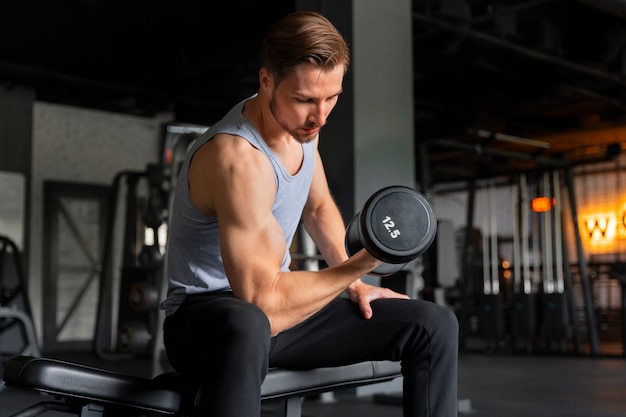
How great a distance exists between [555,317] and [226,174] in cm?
627

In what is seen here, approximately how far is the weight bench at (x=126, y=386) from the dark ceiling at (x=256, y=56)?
330 centimetres

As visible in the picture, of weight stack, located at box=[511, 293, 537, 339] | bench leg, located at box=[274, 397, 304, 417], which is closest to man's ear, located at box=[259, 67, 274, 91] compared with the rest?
bench leg, located at box=[274, 397, 304, 417]

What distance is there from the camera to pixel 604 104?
8.24 meters

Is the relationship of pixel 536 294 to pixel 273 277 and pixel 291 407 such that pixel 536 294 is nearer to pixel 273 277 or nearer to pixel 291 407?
pixel 291 407

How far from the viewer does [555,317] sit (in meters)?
7.17

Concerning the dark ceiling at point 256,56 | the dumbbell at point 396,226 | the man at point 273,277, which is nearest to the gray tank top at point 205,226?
the man at point 273,277

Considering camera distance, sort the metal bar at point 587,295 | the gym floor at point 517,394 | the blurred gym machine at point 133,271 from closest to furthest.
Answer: the gym floor at point 517,394 < the blurred gym machine at point 133,271 < the metal bar at point 587,295

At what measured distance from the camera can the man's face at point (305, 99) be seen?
147cm

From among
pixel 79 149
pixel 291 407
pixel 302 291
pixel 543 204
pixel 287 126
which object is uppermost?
pixel 79 149

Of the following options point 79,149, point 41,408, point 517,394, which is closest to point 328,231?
point 41,408

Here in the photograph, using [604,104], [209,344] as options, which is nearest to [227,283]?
[209,344]

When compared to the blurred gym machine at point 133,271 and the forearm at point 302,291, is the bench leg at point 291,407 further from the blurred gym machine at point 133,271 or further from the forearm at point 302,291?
the blurred gym machine at point 133,271

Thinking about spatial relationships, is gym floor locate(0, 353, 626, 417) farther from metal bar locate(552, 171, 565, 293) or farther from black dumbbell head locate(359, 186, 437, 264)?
black dumbbell head locate(359, 186, 437, 264)

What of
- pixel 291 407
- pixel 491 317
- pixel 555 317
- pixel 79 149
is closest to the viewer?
pixel 291 407
